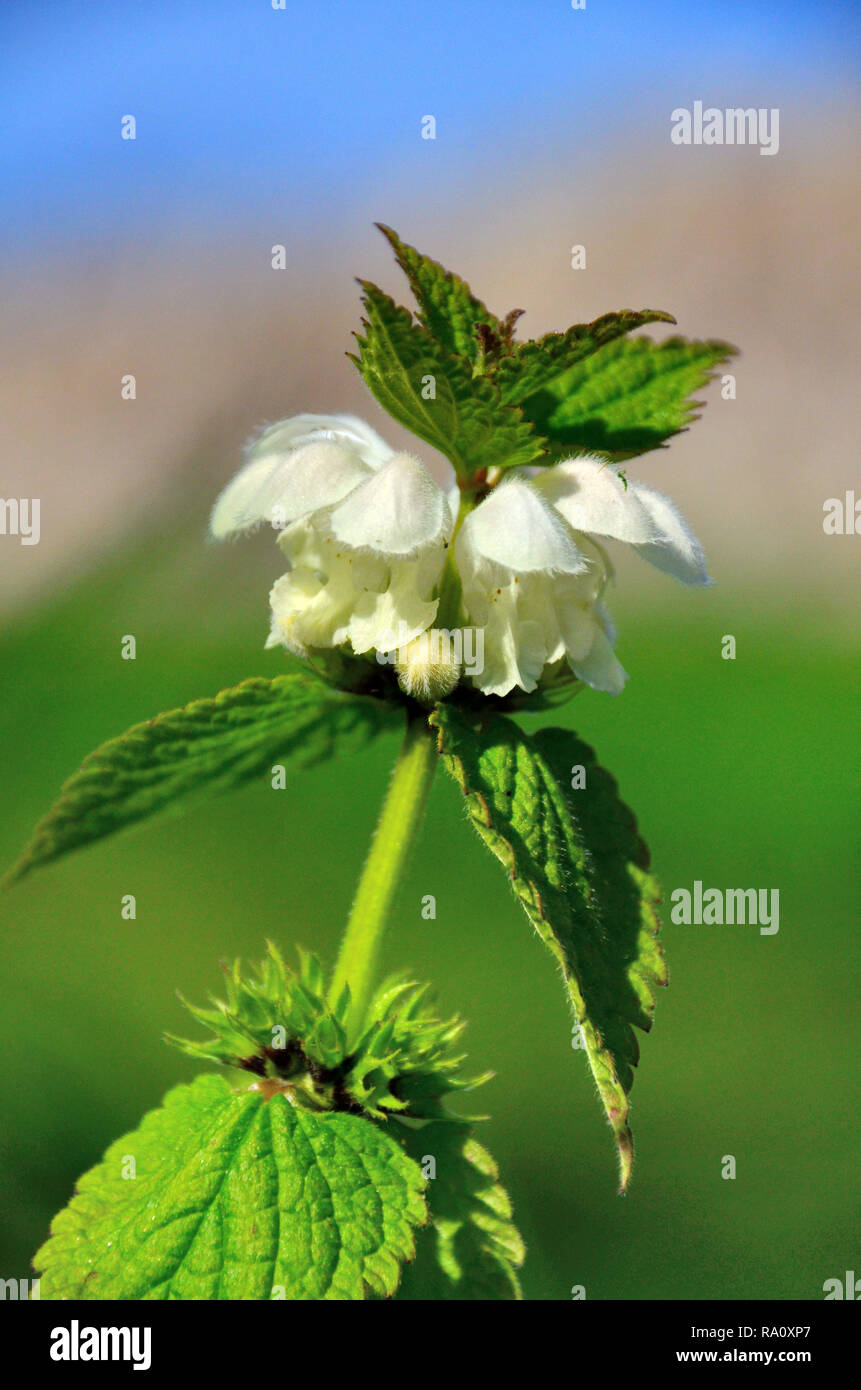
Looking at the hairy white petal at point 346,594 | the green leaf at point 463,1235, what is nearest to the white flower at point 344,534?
the hairy white petal at point 346,594

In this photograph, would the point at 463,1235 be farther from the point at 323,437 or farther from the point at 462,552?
the point at 323,437

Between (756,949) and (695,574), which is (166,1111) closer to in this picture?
(695,574)

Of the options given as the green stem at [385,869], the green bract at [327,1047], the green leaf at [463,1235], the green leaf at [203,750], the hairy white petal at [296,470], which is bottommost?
the green leaf at [463,1235]

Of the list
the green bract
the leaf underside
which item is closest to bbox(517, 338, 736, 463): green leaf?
the leaf underside

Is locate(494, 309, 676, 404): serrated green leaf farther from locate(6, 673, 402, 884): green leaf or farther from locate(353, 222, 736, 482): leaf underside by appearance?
locate(6, 673, 402, 884): green leaf

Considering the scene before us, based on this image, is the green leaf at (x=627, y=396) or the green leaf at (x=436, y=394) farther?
the green leaf at (x=627, y=396)

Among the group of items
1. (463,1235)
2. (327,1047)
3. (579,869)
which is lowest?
(463,1235)

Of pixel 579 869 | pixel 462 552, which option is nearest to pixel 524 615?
pixel 462 552

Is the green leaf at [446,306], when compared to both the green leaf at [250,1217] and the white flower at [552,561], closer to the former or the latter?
the white flower at [552,561]
